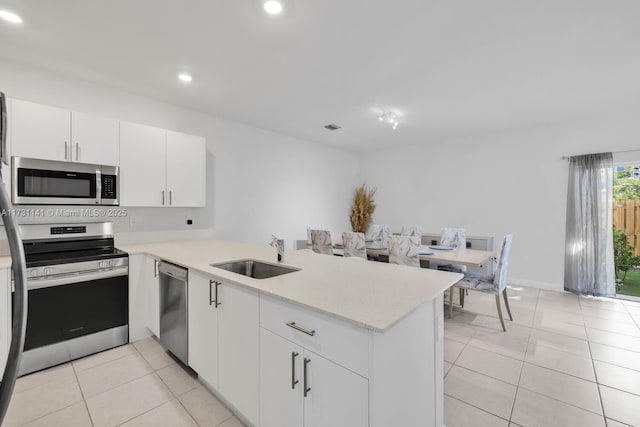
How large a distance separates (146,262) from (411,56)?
2.97 metres

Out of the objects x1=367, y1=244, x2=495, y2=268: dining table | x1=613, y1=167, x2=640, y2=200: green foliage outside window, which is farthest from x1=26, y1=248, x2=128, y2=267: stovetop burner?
x1=613, y1=167, x2=640, y2=200: green foliage outside window

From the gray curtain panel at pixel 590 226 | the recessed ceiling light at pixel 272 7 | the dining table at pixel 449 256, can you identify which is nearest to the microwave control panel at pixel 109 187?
the recessed ceiling light at pixel 272 7

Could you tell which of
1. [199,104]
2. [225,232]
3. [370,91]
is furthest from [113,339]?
[370,91]

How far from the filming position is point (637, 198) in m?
4.10

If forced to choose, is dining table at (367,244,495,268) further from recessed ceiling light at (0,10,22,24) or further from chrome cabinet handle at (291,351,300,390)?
recessed ceiling light at (0,10,22,24)

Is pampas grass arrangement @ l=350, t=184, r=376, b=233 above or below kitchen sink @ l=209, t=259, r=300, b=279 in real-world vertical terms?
above

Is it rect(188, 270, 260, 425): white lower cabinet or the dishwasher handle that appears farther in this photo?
the dishwasher handle

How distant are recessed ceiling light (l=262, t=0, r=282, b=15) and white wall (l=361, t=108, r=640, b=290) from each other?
430 cm

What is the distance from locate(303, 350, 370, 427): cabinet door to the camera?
3.50 feet

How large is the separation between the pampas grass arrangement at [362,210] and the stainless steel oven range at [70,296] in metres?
4.47

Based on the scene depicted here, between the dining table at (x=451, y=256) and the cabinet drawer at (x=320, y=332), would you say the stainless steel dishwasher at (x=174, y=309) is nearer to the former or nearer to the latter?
the cabinet drawer at (x=320, y=332)

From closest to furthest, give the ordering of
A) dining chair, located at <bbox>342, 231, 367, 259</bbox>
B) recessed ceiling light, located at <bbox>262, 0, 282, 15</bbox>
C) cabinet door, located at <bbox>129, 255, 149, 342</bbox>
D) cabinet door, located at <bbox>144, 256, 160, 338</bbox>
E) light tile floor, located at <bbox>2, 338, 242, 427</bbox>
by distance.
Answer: light tile floor, located at <bbox>2, 338, 242, 427</bbox> → recessed ceiling light, located at <bbox>262, 0, 282, 15</bbox> → cabinet door, located at <bbox>144, 256, 160, 338</bbox> → cabinet door, located at <bbox>129, 255, 149, 342</bbox> → dining chair, located at <bbox>342, 231, 367, 259</bbox>

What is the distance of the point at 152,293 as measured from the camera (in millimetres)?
2566

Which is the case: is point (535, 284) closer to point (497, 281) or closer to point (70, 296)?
point (497, 281)
